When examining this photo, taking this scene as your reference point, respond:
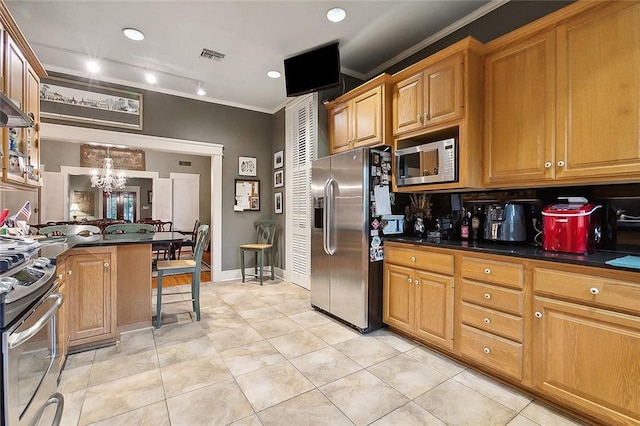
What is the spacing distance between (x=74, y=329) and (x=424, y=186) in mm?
Answer: 3070

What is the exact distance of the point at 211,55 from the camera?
132 inches

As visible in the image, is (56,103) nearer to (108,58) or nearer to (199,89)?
(108,58)

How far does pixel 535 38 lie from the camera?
78.4 inches

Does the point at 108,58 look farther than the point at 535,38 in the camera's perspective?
Yes

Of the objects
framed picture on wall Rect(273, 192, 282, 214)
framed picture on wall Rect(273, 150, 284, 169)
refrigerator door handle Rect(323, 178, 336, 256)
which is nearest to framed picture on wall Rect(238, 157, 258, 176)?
framed picture on wall Rect(273, 150, 284, 169)

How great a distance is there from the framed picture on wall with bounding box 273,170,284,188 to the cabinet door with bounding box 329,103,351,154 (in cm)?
149

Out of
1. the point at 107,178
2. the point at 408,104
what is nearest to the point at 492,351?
the point at 408,104

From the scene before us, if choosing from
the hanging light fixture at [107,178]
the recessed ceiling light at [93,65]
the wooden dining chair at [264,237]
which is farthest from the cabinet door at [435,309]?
the hanging light fixture at [107,178]

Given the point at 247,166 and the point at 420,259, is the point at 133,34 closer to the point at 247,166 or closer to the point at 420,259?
the point at 247,166

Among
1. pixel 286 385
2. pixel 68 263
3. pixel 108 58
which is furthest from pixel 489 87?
pixel 108 58

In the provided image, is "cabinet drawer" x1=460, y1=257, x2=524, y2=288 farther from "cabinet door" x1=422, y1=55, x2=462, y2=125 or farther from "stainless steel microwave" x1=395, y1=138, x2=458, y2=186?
"cabinet door" x1=422, y1=55, x2=462, y2=125

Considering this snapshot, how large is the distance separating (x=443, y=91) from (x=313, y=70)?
1488 mm

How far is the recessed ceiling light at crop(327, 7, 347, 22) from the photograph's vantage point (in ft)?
8.51

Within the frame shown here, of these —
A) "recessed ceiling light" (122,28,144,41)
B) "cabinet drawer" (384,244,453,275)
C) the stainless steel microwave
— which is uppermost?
"recessed ceiling light" (122,28,144,41)
